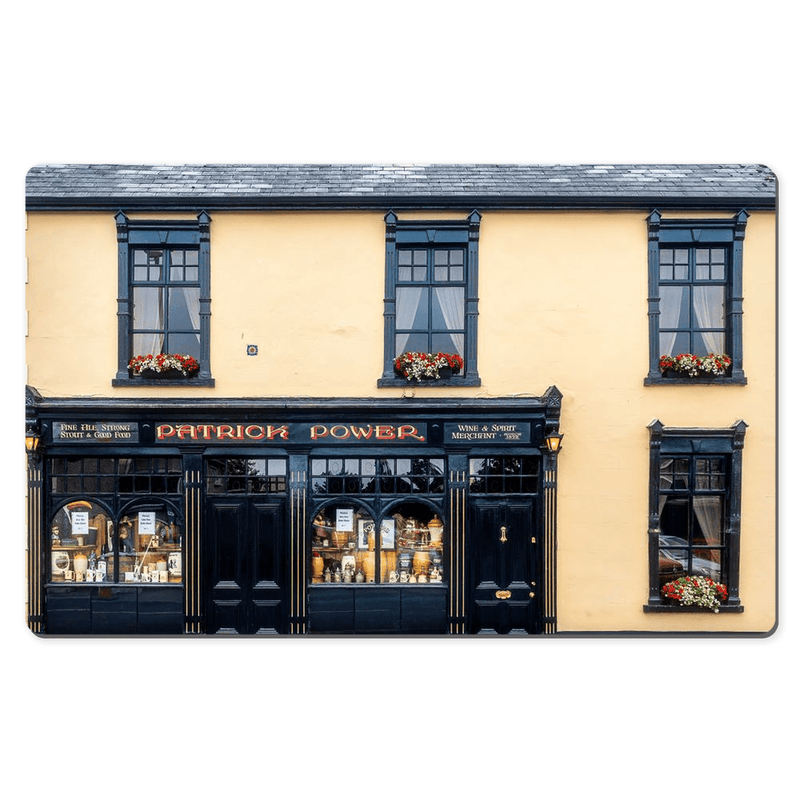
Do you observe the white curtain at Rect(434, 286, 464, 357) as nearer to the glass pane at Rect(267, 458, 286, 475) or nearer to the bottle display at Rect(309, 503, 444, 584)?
the bottle display at Rect(309, 503, 444, 584)

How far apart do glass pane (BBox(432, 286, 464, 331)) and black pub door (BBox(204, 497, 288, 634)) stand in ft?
8.20

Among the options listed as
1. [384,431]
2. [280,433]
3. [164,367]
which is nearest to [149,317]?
[164,367]

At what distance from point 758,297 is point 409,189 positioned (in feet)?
11.4

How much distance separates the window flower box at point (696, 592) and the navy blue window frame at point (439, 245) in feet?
8.98

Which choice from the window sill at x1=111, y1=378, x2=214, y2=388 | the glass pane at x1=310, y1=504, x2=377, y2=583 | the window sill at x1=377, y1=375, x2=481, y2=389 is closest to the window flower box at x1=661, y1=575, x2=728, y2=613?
the window sill at x1=377, y1=375, x2=481, y2=389

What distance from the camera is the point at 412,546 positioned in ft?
19.5

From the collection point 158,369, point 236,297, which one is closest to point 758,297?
point 236,297

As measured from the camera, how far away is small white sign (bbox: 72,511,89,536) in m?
5.79

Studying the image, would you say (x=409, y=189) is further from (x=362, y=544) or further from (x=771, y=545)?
(x=771, y=545)

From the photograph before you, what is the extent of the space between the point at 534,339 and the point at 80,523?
16.2ft

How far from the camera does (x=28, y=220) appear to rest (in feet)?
17.8

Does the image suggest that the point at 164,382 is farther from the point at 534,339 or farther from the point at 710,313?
the point at 710,313

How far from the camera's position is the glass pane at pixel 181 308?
19.5 feet

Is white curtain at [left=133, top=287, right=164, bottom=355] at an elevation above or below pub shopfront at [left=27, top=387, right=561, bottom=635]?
above
